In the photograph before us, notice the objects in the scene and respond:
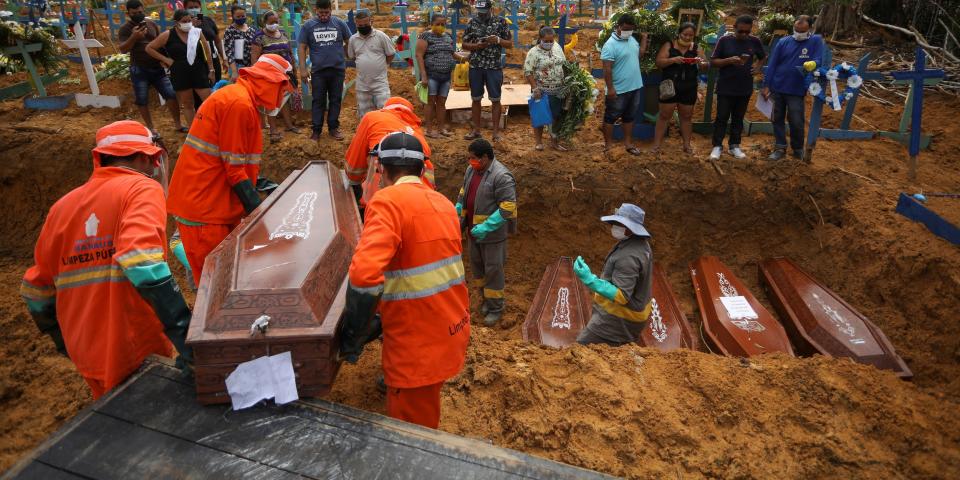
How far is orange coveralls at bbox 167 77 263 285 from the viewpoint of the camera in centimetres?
363

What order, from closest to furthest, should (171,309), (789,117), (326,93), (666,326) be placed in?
(171,309)
(666,326)
(789,117)
(326,93)

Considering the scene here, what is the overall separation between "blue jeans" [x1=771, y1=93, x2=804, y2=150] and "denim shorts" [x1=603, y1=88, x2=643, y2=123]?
1.65 m

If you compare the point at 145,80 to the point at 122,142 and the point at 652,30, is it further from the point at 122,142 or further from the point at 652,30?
the point at 652,30

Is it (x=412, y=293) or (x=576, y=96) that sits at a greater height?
(x=576, y=96)

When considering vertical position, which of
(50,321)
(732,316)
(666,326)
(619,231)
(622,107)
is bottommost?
(666,326)

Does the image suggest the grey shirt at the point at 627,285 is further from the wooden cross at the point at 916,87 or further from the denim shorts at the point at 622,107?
the wooden cross at the point at 916,87

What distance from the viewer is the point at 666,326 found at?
5496mm

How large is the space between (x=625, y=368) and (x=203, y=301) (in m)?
2.63

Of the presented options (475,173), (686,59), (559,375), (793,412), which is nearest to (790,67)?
(686,59)

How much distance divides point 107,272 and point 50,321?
520mm

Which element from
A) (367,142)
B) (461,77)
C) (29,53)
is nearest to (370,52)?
(461,77)

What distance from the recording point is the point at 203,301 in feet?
8.28

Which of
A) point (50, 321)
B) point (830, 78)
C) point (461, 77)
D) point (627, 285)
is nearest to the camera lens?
point (50, 321)

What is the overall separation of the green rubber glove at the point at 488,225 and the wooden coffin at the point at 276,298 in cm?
168
